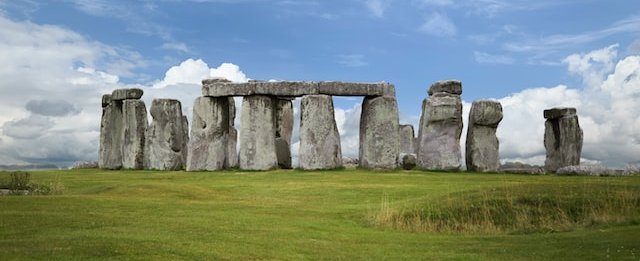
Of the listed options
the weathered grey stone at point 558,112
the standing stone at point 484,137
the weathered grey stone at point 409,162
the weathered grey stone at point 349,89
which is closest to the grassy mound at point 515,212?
the standing stone at point 484,137

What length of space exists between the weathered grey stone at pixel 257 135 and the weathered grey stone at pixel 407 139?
50.3ft

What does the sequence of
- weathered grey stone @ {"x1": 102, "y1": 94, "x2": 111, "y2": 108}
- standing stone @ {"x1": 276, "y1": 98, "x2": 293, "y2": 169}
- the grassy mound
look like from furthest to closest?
A: weathered grey stone @ {"x1": 102, "y1": 94, "x2": 111, "y2": 108}
standing stone @ {"x1": 276, "y1": 98, "x2": 293, "y2": 169}
the grassy mound

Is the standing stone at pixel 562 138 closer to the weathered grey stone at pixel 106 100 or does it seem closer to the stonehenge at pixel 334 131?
the stonehenge at pixel 334 131

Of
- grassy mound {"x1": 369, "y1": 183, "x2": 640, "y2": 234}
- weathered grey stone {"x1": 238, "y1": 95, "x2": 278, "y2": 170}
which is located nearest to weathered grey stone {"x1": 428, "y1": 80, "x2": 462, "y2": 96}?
weathered grey stone {"x1": 238, "y1": 95, "x2": 278, "y2": 170}

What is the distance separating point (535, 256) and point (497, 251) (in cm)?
88

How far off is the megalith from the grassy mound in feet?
51.6

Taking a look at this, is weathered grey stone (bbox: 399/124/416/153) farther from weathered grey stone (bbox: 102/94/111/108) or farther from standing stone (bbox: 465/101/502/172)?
weathered grey stone (bbox: 102/94/111/108)

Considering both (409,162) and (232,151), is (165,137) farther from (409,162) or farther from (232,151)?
(409,162)

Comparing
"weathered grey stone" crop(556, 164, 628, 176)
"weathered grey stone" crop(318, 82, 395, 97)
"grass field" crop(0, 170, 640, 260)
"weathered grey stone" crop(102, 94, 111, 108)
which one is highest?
"weathered grey stone" crop(102, 94, 111, 108)

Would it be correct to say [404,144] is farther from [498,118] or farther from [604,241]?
[604,241]

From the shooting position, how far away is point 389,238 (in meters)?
17.4

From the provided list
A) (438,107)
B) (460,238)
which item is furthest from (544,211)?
(438,107)

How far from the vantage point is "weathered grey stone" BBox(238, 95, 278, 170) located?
3800 centimetres

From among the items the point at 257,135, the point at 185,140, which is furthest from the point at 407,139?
the point at 257,135
